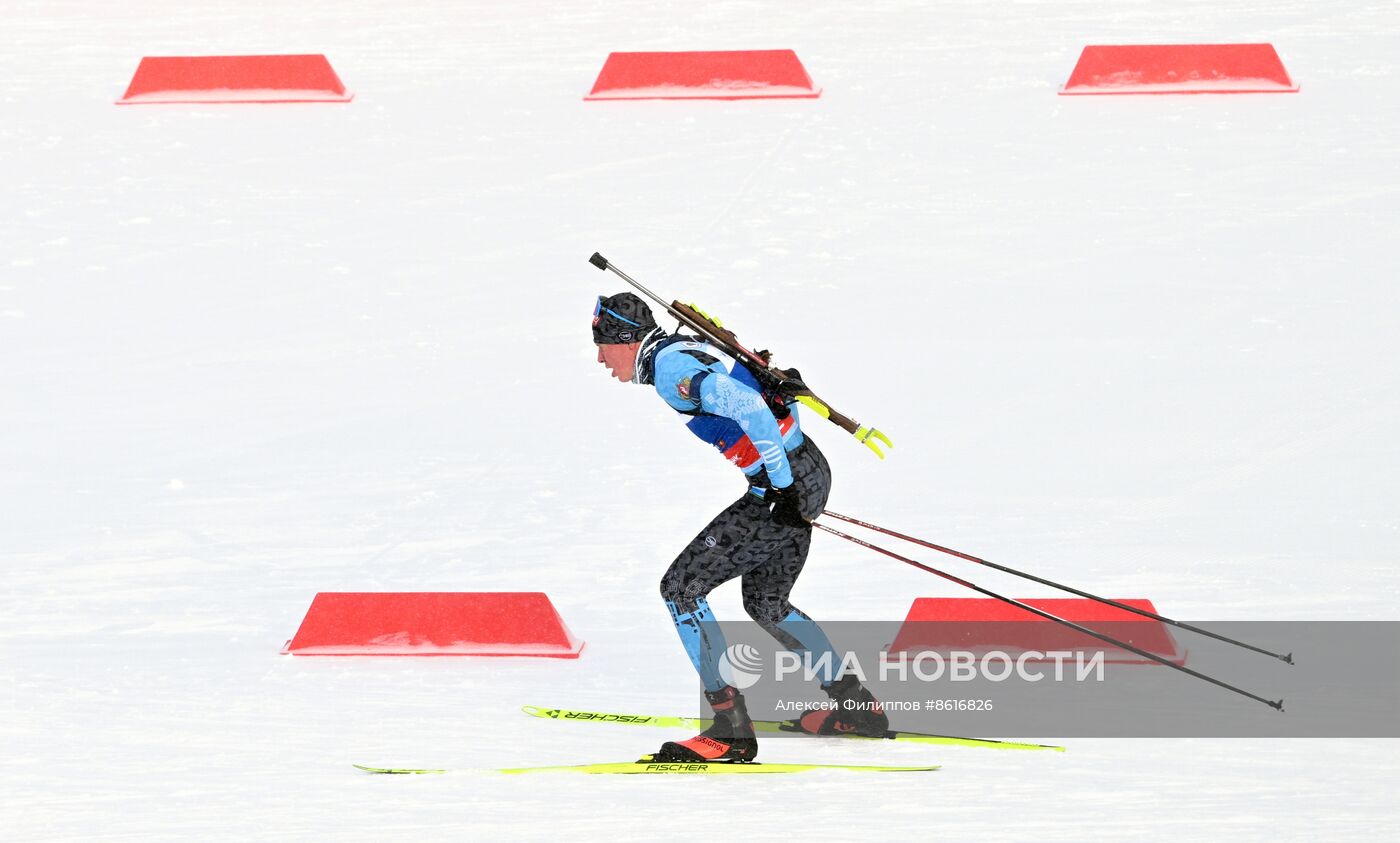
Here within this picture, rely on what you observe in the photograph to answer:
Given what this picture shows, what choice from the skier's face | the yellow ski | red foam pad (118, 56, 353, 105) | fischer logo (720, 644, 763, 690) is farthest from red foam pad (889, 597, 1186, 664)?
red foam pad (118, 56, 353, 105)

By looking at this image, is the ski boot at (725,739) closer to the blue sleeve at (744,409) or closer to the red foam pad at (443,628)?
the blue sleeve at (744,409)

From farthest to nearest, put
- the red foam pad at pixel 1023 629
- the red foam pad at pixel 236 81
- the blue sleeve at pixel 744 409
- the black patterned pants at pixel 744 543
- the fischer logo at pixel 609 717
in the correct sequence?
the red foam pad at pixel 236 81 → the red foam pad at pixel 1023 629 → the fischer logo at pixel 609 717 → the black patterned pants at pixel 744 543 → the blue sleeve at pixel 744 409

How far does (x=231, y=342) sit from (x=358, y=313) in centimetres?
67

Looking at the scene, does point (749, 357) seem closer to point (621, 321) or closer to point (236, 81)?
point (621, 321)

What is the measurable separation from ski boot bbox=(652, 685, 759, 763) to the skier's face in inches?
41.7

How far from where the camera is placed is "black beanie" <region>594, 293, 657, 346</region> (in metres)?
7.03

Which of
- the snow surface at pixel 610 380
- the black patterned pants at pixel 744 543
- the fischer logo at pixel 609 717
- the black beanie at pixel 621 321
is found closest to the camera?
the black beanie at pixel 621 321

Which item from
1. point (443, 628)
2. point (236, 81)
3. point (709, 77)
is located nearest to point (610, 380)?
point (443, 628)

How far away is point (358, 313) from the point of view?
462 inches

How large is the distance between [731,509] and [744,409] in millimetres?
464

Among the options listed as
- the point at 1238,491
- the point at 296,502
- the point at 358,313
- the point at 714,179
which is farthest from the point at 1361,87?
the point at 296,502

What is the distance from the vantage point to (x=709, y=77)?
14250mm

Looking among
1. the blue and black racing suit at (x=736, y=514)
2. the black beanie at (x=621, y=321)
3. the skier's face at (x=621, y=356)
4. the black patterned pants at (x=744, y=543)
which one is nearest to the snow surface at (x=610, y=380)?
the blue and black racing suit at (x=736, y=514)

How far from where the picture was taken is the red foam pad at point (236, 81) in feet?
47.5
